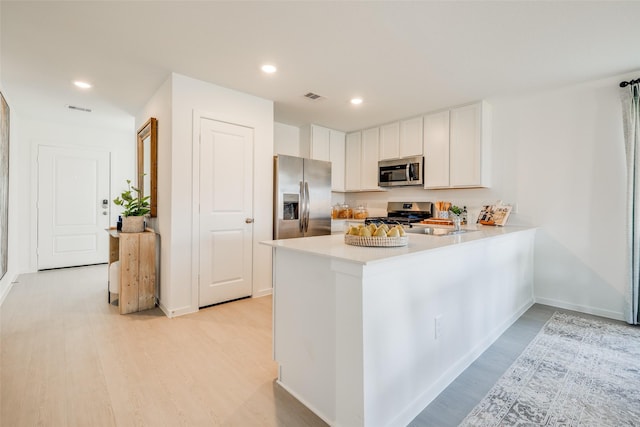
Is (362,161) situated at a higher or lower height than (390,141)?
lower

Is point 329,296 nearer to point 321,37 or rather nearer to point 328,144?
point 321,37

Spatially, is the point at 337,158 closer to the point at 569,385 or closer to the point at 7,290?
the point at 569,385

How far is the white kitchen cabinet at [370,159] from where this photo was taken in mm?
4770

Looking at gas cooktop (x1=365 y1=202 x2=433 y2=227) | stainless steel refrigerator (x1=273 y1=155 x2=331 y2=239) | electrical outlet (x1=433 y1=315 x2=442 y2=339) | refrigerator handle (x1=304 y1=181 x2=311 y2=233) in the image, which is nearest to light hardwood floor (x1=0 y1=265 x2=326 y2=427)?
electrical outlet (x1=433 y1=315 x2=442 y2=339)

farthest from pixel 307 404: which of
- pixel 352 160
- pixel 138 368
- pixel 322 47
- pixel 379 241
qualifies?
pixel 352 160

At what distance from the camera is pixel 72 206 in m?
5.11

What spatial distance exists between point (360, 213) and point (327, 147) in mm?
1231

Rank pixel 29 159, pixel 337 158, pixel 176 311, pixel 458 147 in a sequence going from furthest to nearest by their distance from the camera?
1. pixel 337 158
2. pixel 29 159
3. pixel 458 147
4. pixel 176 311

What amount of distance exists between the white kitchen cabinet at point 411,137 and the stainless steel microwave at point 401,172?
0.33 ft

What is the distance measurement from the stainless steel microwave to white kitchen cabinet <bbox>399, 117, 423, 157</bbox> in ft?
0.33

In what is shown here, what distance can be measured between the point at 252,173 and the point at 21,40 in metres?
2.17

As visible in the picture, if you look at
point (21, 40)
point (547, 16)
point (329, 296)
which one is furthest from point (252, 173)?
point (547, 16)

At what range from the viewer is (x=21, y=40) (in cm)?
242

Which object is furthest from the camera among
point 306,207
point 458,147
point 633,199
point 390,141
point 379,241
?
point 390,141
